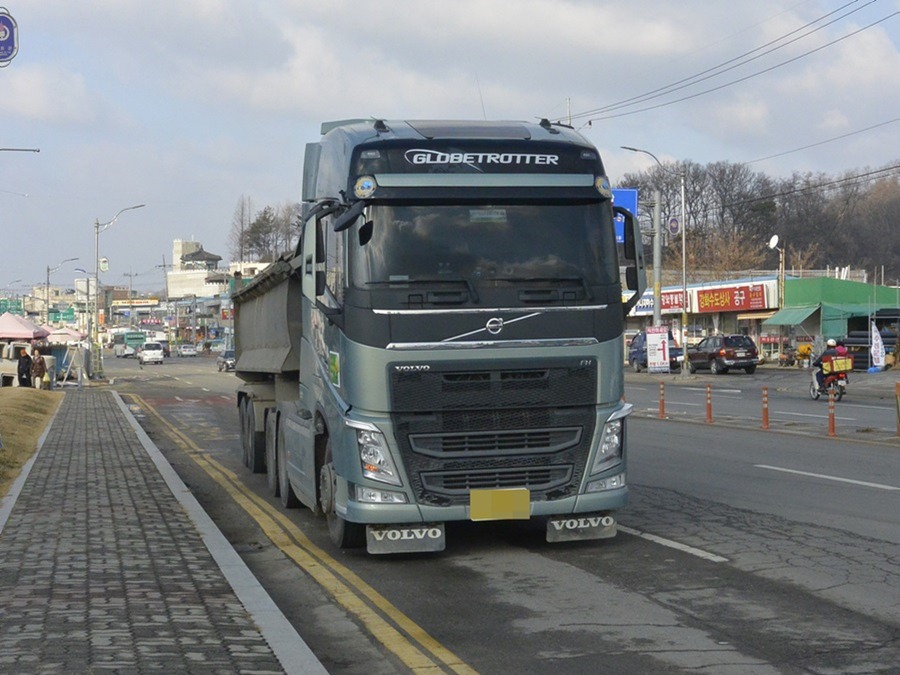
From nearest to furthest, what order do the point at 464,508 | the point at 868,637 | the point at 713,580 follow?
the point at 868,637 < the point at 713,580 < the point at 464,508

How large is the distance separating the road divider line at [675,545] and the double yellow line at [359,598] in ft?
9.22

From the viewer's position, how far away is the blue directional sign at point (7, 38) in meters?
18.7

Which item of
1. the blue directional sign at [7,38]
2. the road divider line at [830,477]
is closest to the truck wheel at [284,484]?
the road divider line at [830,477]

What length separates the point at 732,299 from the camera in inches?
2435

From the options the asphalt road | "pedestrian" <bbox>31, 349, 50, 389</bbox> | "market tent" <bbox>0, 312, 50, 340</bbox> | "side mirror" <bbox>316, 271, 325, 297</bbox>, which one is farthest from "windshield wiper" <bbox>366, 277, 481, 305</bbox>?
"market tent" <bbox>0, 312, 50, 340</bbox>

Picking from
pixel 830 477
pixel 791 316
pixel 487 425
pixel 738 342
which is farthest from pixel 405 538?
pixel 791 316

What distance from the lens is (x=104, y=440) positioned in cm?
2253

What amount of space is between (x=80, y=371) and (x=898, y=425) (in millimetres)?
39250

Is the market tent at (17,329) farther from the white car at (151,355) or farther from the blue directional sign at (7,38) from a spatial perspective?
the blue directional sign at (7,38)

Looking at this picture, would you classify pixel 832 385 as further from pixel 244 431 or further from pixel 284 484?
pixel 284 484

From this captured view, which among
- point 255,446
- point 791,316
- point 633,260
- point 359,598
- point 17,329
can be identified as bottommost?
point 359,598

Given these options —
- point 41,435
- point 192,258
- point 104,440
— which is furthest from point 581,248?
point 192,258

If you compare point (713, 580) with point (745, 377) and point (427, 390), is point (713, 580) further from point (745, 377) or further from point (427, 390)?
point (745, 377)

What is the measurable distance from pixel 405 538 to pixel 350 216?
8.72ft
